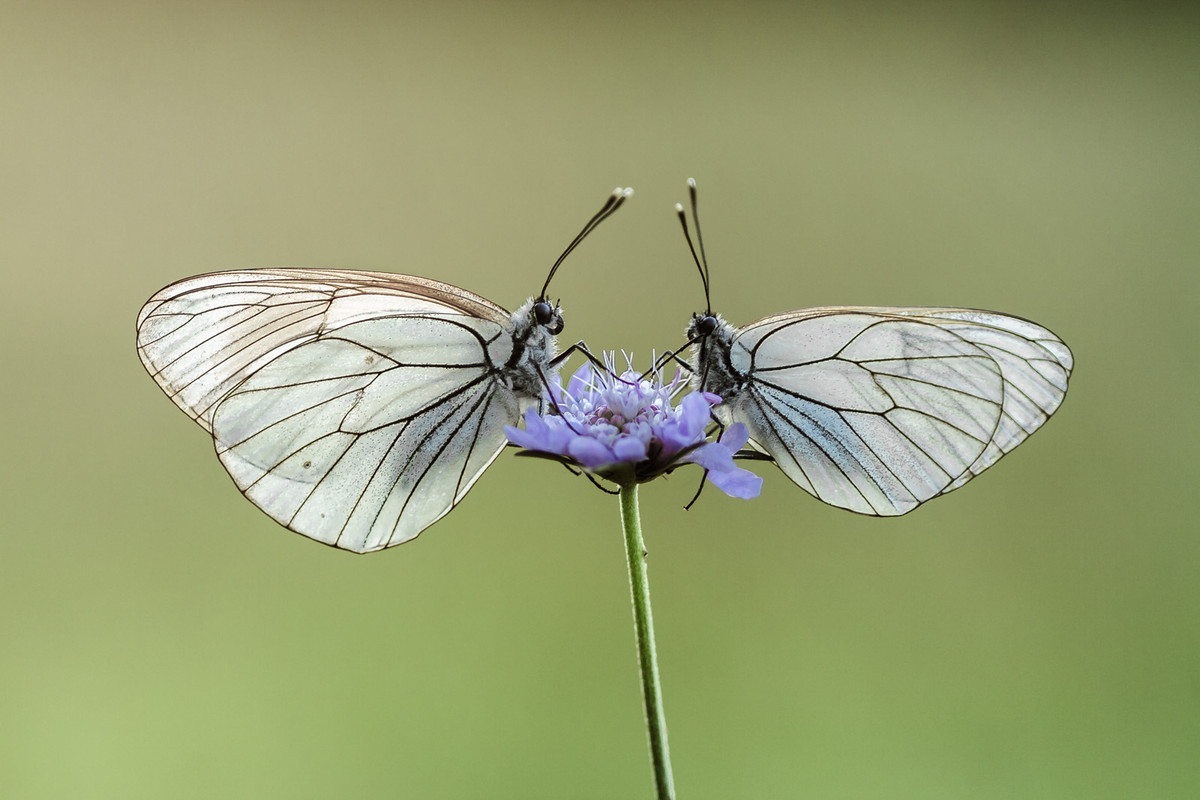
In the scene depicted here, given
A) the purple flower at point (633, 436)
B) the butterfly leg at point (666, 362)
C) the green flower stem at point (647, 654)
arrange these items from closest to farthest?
the green flower stem at point (647, 654) < the purple flower at point (633, 436) < the butterfly leg at point (666, 362)

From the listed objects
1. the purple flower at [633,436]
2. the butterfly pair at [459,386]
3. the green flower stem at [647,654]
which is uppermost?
the butterfly pair at [459,386]

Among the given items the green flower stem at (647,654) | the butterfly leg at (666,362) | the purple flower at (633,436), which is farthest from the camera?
the butterfly leg at (666,362)

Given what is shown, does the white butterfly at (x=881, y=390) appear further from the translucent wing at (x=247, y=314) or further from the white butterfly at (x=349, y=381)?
the translucent wing at (x=247, y=314)

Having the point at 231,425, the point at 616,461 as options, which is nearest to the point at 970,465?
the point at 616,461

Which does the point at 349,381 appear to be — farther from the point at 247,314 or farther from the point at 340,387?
the point at 247,314

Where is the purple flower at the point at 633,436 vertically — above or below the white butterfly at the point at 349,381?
below

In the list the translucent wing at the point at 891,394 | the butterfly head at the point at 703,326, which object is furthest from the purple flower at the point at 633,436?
the translucent wing at the point at 891,394

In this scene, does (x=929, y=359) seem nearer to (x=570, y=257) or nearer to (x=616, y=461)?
(x=616, y=461)

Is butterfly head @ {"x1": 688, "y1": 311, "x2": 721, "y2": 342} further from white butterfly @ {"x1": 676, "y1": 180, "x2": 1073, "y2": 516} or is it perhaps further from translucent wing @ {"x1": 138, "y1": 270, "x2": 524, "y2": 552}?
translucent wing @ {"x1": 138, "y1": 270, "x2": 524, "y2": 552}
